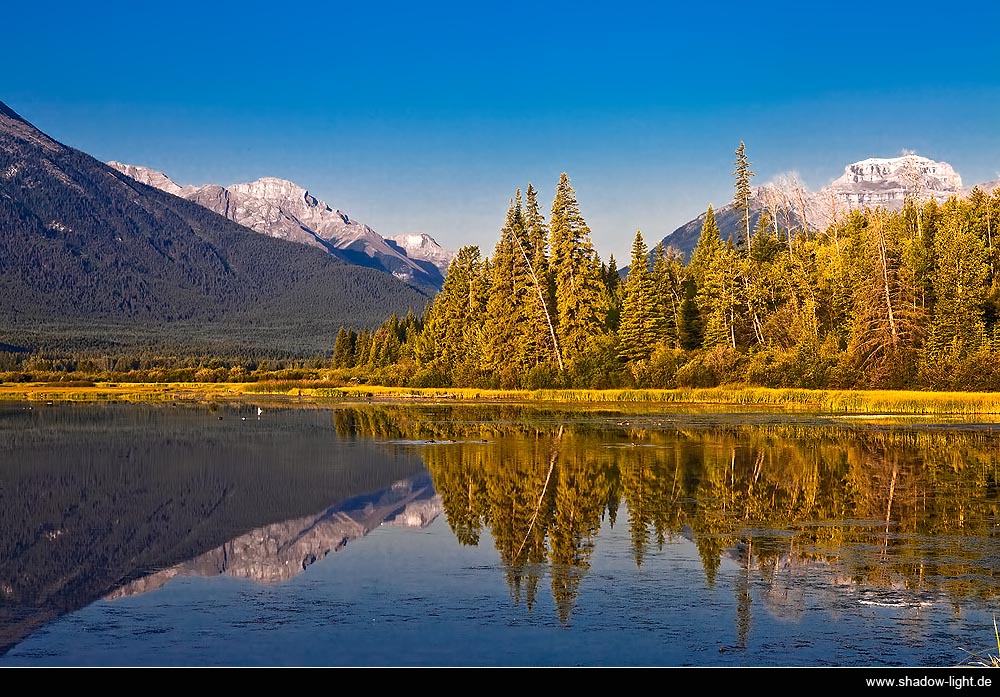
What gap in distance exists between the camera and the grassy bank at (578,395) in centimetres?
6256

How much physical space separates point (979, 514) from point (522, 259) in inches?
3170

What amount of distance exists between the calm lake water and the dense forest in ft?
108

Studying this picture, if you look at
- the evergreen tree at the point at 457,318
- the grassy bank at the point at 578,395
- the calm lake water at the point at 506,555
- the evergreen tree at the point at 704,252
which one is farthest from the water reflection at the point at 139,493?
the evergreen tree at the point at 457,318

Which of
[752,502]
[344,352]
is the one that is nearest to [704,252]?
[344,352]

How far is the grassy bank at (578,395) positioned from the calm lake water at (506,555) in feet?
76.7

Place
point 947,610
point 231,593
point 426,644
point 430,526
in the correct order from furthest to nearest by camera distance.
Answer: point 430,526
point 231,593
point 947,610
point 426,644

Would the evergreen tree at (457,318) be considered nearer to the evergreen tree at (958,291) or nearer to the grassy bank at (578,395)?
the grassy bank at (578,395)

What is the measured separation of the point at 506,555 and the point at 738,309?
71.1 m

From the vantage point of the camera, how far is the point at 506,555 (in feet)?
64.4

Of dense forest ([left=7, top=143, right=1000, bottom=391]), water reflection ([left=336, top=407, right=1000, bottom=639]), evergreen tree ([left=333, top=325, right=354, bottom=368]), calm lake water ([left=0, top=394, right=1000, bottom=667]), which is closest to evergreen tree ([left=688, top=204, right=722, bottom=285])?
dense forest ([left=7, top=143, right=1000, bottom=391])

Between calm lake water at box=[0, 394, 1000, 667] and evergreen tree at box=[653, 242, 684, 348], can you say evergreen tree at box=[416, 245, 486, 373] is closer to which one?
evergreen tree at box=[653, 242, 684, 348]

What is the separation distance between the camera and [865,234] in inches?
3130
